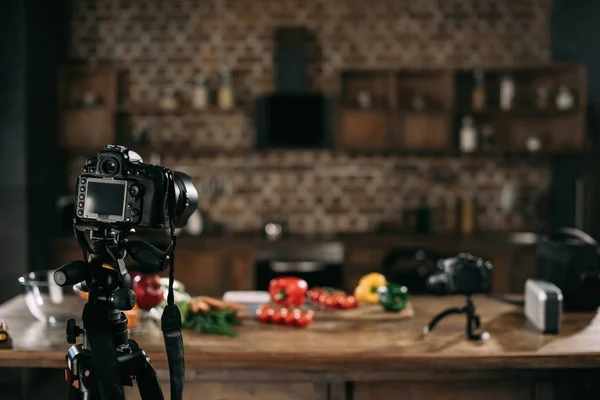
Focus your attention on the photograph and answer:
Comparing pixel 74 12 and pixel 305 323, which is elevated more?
pixel 74 12

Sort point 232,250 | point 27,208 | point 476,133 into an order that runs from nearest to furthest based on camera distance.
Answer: point 27,208, point 232,250, point 476,133

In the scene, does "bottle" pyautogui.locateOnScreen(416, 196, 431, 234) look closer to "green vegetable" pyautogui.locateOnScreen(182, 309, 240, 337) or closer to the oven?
the oven

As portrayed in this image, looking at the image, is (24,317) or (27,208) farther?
(27,208)

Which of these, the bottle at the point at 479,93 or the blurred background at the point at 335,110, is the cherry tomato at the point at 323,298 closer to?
the blurred background at the point at 335,110

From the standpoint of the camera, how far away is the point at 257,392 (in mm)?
2014

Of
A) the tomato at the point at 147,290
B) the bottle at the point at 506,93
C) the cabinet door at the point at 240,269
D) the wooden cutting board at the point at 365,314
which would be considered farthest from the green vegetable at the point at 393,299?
the bottle at the point at 506,93

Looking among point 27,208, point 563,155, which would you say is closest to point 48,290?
point 27,208

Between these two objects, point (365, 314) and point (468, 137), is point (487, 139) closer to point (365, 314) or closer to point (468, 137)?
point (468, 137)

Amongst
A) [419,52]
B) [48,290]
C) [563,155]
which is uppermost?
[419,52]

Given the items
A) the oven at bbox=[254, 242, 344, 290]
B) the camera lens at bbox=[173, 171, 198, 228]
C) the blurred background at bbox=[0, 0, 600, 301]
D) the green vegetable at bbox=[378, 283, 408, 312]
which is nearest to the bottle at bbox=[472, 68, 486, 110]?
the blurred background at bbox=[0, 0, 600, 301]

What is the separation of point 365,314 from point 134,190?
1.18 meters

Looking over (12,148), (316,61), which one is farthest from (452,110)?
(12,148)

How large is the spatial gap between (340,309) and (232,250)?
2.49 m

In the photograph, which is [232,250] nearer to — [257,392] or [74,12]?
[74,12]
